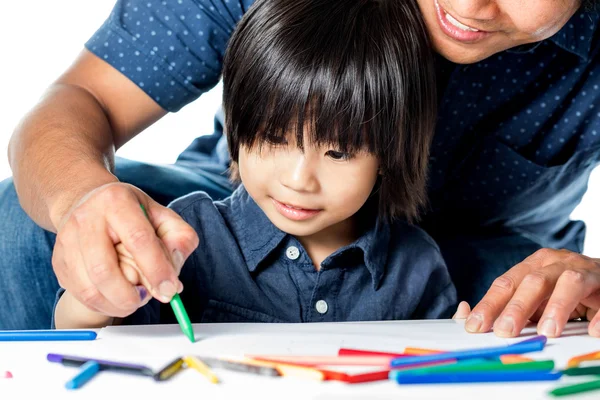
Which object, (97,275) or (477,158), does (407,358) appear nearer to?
(97,275)

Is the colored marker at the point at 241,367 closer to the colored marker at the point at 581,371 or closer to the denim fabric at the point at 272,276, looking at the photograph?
the colored marker at the point at 581,371

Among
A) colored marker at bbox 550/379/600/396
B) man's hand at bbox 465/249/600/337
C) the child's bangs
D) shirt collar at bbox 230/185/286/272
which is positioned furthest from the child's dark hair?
colored marker at bbox 550/379/600/396

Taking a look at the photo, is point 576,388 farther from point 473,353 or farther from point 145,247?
point 145,247

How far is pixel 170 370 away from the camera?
729 millimetres

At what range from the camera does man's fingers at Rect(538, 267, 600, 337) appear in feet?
3.01

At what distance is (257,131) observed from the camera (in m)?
1.04

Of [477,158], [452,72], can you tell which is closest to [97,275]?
[452,72]

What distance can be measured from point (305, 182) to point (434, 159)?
442mm

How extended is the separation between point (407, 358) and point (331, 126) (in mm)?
342

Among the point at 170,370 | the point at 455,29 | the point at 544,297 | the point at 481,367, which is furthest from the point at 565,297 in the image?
the point at 170,370

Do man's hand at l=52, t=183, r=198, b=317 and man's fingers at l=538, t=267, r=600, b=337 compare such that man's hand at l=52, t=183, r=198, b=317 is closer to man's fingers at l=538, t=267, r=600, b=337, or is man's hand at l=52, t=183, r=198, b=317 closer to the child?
the child

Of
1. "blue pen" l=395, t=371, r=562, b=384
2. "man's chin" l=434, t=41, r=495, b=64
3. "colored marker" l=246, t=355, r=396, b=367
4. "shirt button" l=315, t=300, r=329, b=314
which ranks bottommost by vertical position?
"shirt button" l=315, t=300, r=329, b=314

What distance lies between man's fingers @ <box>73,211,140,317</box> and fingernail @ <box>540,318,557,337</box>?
1.40 feet

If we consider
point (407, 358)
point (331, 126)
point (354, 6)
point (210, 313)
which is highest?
point (354, 6)
